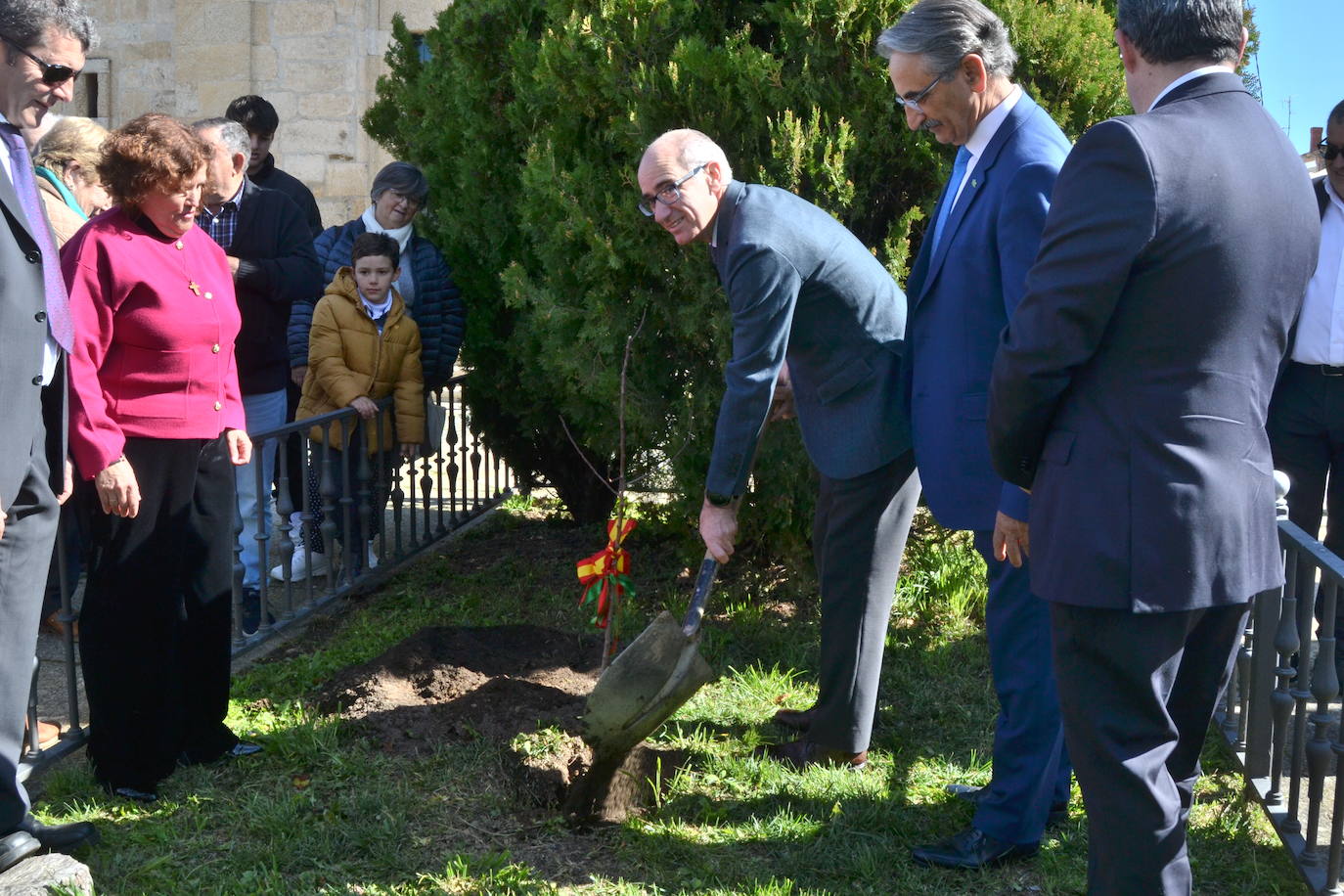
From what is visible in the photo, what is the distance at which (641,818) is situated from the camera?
369 centimetres

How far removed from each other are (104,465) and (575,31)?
7.85ft

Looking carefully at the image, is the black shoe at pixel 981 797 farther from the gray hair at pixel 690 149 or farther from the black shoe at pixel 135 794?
the black shoe at pixel 135 794

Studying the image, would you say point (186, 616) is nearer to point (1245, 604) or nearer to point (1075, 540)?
point (1075, 540)

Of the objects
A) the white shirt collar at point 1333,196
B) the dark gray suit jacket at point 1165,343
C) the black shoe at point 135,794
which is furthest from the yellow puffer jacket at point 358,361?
the dark gray suit jacket at point 1165,343

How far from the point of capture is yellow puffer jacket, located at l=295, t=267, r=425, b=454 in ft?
18.5

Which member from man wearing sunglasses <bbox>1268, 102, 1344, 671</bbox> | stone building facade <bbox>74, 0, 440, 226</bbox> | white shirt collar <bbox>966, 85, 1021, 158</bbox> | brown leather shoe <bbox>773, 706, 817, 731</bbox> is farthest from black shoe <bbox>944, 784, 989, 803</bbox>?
stone building facade <bbox>74, 0, 440, 226</bbox>

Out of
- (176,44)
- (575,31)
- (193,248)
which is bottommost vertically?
(193,248)

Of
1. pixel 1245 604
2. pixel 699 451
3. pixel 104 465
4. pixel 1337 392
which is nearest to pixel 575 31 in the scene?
pixel 699 451

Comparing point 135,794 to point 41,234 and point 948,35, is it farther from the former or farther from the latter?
point 948,35

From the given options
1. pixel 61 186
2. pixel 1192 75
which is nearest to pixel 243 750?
pixel 61 186

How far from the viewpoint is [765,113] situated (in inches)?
183

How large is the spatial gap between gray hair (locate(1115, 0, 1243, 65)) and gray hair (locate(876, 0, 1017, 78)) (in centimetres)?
78

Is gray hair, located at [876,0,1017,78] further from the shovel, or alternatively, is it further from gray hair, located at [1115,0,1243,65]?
the shovel

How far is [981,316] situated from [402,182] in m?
3.35
